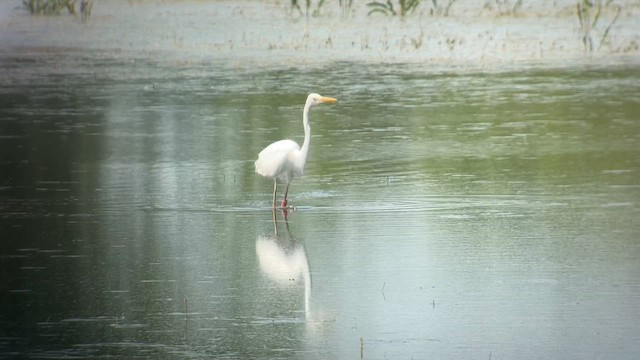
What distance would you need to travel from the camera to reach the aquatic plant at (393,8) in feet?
102

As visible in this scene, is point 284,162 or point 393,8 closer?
point 284,162

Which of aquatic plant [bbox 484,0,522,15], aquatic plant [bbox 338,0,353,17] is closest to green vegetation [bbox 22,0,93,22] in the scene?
aquatic plant [bbox 338,0,353,17]

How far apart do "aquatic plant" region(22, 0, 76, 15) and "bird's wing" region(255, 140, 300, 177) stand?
2131cm

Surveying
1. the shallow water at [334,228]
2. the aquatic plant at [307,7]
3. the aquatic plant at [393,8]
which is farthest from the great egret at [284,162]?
the aquatic plant at [307,7]

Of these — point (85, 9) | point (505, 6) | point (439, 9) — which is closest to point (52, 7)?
point (85, 9)

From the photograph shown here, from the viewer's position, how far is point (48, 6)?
34.3m

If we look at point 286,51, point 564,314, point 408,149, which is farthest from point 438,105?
point 564,314

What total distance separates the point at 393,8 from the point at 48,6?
8.13 meters

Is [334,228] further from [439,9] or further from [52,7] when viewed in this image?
[52,7]

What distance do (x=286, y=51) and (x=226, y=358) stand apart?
2023 cm

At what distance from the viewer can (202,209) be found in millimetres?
12945

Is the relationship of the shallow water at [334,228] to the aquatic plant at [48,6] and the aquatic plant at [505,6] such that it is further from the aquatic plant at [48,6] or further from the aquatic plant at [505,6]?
the aquatic plant at [48,6]

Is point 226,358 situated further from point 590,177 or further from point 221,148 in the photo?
point 221,148

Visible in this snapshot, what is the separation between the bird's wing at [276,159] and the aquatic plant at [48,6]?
21.3m
